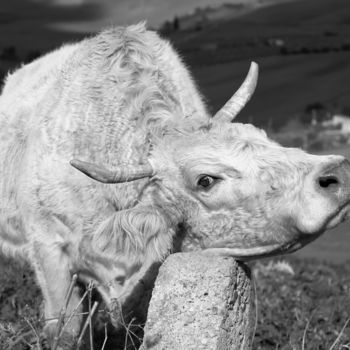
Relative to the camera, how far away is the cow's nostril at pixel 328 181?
3.98 metres

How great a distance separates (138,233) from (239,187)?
687 mm

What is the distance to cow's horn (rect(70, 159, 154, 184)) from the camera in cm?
442

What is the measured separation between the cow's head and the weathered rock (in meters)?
0.74

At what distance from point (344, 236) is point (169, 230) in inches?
429

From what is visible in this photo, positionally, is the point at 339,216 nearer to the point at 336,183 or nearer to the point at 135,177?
the point at 336,183

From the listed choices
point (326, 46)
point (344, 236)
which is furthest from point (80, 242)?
point (326, 46)

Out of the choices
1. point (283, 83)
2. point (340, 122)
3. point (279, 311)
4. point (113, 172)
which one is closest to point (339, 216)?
point (113, 172)

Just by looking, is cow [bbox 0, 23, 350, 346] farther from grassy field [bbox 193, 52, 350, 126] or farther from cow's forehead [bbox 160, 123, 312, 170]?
grassy field [bbox 193, 52, 350, 126]

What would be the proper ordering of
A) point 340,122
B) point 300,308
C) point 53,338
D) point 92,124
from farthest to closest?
point 340,122
point 300,308
point 92,124
point 53,338

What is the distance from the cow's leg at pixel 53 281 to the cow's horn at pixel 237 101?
1569mm

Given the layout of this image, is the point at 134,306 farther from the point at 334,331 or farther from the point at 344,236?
the point at 344,236

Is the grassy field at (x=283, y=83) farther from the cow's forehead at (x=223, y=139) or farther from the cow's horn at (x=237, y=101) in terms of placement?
the cow's forehead at (x=223, y=139)

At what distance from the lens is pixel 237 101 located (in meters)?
5.21

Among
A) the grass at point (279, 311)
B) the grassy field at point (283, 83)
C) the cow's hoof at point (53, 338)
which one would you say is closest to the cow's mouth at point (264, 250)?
the grass at point (279, 311)
